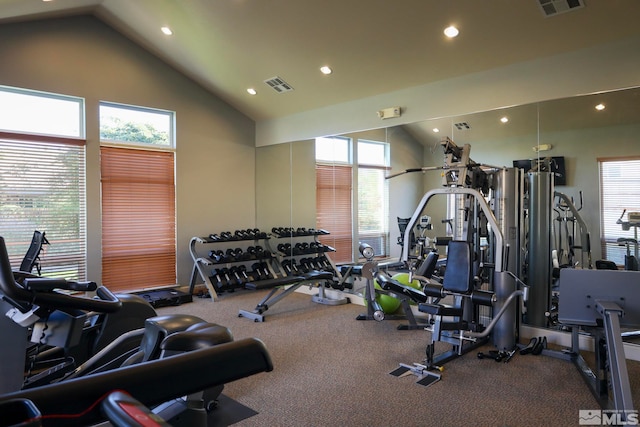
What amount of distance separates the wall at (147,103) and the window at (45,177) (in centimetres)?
12

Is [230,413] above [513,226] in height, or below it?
below

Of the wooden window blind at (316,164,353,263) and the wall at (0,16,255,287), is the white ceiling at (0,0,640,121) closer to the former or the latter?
the wall at (0,16,255,287)

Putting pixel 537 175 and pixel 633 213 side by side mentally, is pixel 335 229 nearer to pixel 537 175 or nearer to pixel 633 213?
pixel 537 175

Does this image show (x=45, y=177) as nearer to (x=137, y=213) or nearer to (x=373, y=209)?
(x=137, y=213)

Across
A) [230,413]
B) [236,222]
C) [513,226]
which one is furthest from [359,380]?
[236,222]

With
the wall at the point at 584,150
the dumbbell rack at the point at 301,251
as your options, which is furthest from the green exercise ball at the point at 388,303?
the wall at the point at 584,150

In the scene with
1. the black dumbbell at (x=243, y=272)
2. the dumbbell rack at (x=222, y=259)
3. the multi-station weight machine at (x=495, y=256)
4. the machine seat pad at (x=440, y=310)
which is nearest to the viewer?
the machine seat pad at (x=440, y=310)

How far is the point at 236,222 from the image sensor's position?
6520 millimetres

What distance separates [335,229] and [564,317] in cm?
396

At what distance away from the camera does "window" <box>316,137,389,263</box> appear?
5398 millimetres

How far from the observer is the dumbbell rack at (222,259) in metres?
5.67

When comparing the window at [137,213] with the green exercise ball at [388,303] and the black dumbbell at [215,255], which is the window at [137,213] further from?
the green exercise ball at [388,303]

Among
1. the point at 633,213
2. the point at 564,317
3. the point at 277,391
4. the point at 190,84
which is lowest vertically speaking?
the point at 277,391

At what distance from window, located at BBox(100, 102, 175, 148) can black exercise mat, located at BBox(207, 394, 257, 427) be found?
4.06 meters
